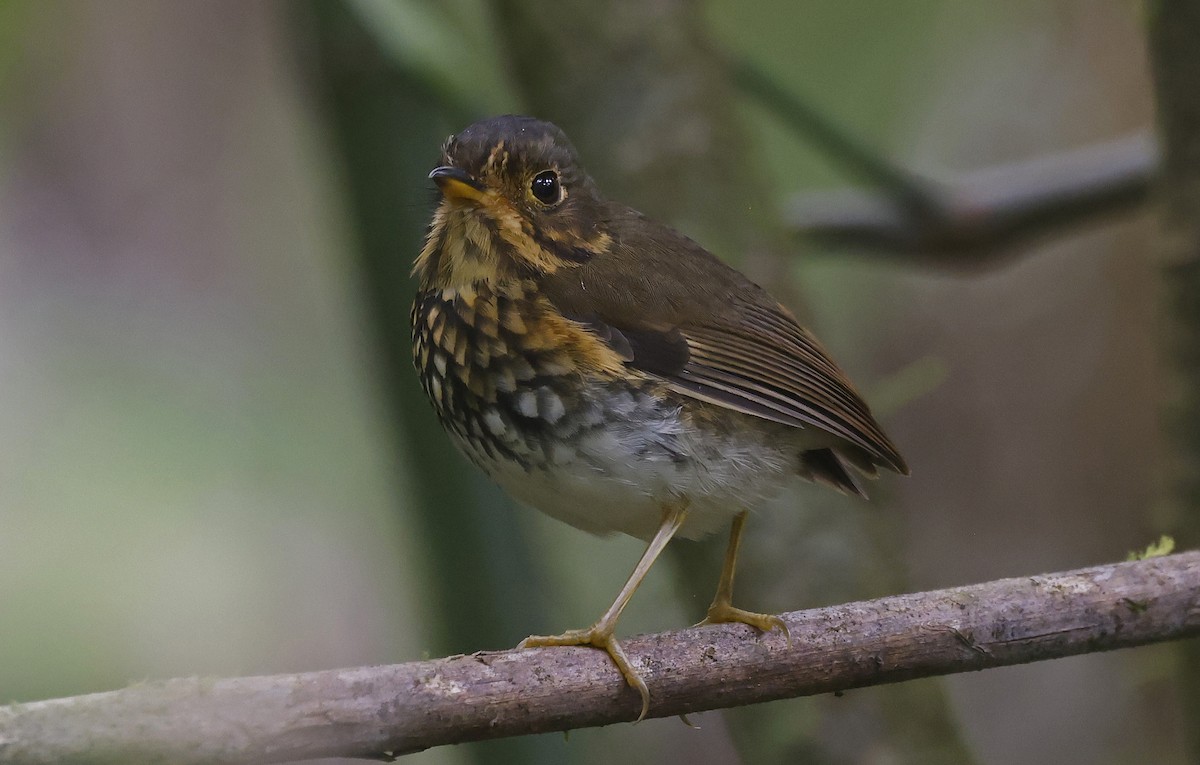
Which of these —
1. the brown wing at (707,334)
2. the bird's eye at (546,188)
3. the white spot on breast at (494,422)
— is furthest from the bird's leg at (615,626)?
the bird's eye at (546,188)

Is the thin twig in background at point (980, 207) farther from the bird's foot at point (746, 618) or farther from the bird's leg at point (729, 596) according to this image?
the bird's foot at point (746, 618)

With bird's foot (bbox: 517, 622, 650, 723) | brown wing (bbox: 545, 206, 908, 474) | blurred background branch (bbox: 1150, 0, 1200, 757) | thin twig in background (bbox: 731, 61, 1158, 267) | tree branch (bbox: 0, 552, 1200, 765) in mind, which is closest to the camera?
tree branch (bbox: 0, 552, 1200, 765)

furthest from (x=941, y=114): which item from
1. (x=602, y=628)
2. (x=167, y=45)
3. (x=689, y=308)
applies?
(x=602, y=628)

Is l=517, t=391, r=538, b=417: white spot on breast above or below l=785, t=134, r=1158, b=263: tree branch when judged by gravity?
above

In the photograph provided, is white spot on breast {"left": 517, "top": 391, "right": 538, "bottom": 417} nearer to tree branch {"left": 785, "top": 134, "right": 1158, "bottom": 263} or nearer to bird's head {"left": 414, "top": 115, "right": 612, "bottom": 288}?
bird's head {"left": 414, "top": 115, "right": 612, "bottom": 288}

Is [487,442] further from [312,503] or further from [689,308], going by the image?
[312,503]

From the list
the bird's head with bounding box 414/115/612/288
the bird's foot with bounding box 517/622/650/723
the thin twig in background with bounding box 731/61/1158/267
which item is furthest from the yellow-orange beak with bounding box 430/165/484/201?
the thin twig in background with bounding box 731/61/1158/267

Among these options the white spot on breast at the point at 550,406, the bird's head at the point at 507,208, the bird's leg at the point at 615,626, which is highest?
the bird's head at the point at 507,208

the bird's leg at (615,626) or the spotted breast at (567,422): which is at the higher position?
the spotted breast at (567,422)
